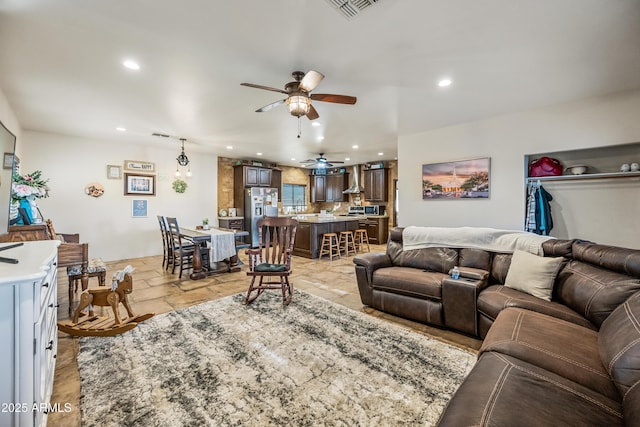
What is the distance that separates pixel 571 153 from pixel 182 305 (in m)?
5.63

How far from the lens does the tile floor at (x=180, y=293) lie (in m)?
1.86

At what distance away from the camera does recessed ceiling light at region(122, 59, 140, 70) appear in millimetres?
2471

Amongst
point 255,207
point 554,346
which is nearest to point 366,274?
point 554,346

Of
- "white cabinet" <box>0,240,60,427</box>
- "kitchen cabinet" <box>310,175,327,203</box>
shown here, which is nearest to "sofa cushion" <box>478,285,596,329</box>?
"white cabinet" <box>0,240,60,427</box>

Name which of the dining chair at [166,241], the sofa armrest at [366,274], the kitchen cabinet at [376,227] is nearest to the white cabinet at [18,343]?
the sofa armrest at [366,274]

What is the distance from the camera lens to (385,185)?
820 cm

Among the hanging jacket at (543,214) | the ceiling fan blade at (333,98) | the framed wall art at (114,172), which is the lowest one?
the hanging jacket at (543,214)

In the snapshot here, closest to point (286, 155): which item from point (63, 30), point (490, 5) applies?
point (63, 30)

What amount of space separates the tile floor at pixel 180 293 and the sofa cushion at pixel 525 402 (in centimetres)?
119

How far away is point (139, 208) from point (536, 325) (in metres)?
7.08

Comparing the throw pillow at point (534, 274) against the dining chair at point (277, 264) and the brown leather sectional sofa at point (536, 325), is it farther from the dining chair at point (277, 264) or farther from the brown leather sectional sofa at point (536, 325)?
the dining chair at point (277, 264)

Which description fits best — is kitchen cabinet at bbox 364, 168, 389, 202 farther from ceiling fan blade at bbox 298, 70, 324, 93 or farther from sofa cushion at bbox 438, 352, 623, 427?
sofa cushion at bbox 438, 352, 623, 427

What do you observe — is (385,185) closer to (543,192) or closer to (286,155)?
(286,155)

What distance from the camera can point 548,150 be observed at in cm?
360
